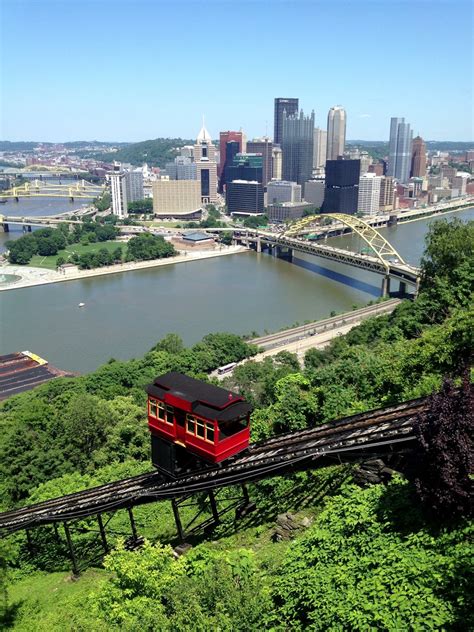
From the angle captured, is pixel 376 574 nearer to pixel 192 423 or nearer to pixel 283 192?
pixel 192 423

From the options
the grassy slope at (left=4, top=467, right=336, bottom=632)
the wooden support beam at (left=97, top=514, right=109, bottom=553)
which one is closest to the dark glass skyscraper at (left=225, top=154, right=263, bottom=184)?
the grassy slope at (left=4, top=467, right=336, bottom=632)

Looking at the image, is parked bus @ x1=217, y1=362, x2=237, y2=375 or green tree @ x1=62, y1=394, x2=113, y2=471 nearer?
green tree @ x1=62, y1=394, x2=113, y2=471

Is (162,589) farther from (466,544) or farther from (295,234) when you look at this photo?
(295,234)

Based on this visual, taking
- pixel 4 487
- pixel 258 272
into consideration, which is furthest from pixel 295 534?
pixel 258 272

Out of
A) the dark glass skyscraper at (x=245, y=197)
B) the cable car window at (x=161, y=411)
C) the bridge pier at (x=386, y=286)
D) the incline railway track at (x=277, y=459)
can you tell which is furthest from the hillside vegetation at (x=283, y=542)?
the dark glass skyscraper at (x=245, y=197)

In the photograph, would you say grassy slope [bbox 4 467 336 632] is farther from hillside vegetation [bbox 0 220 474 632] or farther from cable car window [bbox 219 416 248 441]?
cable car window [bbox 219 416 248 441]

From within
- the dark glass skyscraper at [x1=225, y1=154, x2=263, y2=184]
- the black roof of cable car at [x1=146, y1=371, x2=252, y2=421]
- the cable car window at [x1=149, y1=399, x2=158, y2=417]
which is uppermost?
the dark glass skyscraper at [x1=225, y1=154, x2=263, y2=184]

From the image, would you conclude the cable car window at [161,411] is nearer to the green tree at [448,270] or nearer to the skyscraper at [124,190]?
the green tree at [448,270]
